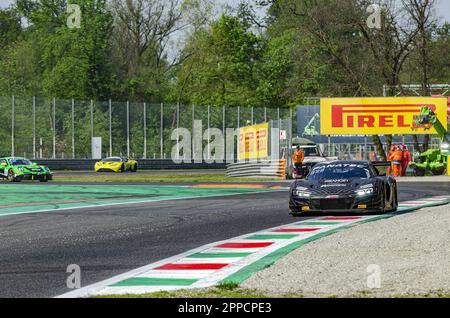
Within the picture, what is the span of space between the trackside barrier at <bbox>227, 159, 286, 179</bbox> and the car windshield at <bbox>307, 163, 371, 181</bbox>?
21.5m

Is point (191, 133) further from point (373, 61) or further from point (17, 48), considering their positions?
point (17, 48)

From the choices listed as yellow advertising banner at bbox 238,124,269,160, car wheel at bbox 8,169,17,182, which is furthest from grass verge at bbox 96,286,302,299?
yellow advertising banner at bbox 238,124,269,160

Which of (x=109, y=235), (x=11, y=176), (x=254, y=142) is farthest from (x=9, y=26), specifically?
(x=109, y=235)

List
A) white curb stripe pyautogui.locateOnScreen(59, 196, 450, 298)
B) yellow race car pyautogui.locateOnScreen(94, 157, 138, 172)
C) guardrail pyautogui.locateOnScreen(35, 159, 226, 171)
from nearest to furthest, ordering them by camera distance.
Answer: white curb stripe pyautogui.locateOnScreen(59, 196, 450, 298) → yellow race car pyautogui.locateOnScreen(94, 157, 138, 172) → guardrail pyautogui.locateOnScreen(35, 159, 226, 171)

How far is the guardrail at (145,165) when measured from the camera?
5862 centimetres

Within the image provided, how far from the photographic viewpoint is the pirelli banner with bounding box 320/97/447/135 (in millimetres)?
49344

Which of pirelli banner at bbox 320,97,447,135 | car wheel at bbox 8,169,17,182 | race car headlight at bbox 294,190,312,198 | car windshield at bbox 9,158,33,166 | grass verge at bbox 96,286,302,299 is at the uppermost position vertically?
pirelli banner at bbox 320,97,447,135

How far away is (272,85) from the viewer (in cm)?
8412

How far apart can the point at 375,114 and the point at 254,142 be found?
664 cm

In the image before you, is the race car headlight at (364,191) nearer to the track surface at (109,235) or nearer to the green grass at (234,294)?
the track surface at (109,235)

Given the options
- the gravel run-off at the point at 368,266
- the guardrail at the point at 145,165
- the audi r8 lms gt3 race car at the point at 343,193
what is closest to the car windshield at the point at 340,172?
the audi r8 lms gt3 race car at the point at 343,193

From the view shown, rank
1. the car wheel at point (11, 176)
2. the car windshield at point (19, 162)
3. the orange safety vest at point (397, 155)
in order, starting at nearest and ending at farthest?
the car wheel at point (11, 176) → the car windshield at point (19, 162) → the orange safety vest at point (397, 155)

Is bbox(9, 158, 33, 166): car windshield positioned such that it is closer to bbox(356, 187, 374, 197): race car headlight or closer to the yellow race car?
the yellow race car

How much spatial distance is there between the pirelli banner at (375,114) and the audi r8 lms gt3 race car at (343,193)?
29.2m
